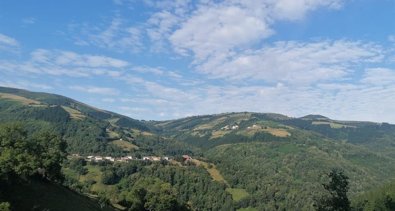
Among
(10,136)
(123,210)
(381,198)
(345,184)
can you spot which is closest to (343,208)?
(345,184)

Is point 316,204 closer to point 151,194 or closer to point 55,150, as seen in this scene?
point 55,150

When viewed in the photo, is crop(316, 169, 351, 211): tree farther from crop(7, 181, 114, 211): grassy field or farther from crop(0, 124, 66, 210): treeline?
crop(7, 181, 114, 211): grassy field

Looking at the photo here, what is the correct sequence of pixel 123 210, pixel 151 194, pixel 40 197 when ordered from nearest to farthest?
pixel 40 197
pixel 123 210
pixel 151 194

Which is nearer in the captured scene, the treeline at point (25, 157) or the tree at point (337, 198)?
the tree at point (337, 198)

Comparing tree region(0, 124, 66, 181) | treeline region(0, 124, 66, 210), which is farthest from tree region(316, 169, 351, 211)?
tree region(0, 124, 66, 181)

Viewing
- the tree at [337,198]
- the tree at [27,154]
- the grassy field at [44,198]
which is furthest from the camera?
the tree at [27,154]

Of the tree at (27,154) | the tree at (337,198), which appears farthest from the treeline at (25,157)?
the tree at (337,198)

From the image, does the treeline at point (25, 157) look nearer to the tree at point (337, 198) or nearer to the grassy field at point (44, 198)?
the grassy field at point (44, 198)

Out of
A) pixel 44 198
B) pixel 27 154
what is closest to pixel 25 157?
pixel 27 154

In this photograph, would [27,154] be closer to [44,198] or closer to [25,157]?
[25,157]

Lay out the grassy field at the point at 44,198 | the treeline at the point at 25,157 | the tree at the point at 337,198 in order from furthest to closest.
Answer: the grassy field at the point at 44,198, the treeline at the point at 25,157, the tree at the point at 337,198

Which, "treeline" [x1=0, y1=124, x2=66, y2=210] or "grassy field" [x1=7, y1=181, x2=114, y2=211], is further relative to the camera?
"grassy field" [x1=7, y1=181, x2=114, y2=211]
